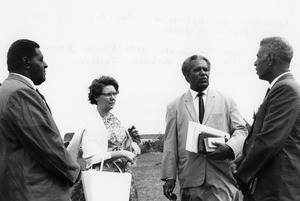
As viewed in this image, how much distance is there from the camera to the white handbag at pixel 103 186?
500cm

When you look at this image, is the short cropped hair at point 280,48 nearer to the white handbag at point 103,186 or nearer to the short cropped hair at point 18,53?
the white handbag at point 103,186

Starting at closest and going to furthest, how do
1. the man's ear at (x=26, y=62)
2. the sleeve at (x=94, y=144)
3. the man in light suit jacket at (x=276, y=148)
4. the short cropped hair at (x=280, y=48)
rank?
the man in light suit jacket at (x=276, y=148)
the man's ear at (x=26, y=62)
the short cropped hair at (x=280, y=48)
the sleeve at (x=94, y=144)

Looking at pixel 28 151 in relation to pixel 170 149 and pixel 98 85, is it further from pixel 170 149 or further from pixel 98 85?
pixel 170 149

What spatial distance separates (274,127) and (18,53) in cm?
239

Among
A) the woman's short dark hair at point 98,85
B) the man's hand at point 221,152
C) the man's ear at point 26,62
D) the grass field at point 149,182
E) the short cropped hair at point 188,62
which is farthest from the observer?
the grass field at point 149,182

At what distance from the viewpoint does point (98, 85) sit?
20.2 feet

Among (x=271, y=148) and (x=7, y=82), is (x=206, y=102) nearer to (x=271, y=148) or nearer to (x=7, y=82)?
(x=271, y=148)

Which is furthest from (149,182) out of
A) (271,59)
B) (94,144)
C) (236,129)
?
(271,59)

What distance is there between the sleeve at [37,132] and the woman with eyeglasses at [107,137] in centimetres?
118

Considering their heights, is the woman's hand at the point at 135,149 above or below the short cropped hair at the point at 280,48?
below

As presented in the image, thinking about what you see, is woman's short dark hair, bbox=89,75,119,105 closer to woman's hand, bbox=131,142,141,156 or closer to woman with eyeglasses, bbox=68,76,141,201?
woman with eyeglasses, bbox=68,76,141,201

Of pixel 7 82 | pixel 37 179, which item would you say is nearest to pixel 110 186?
pixel 37 179

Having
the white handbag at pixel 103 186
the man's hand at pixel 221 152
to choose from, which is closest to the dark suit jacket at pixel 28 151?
the white handbag at pixel 103 186

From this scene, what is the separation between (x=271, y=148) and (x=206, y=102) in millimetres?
1675
